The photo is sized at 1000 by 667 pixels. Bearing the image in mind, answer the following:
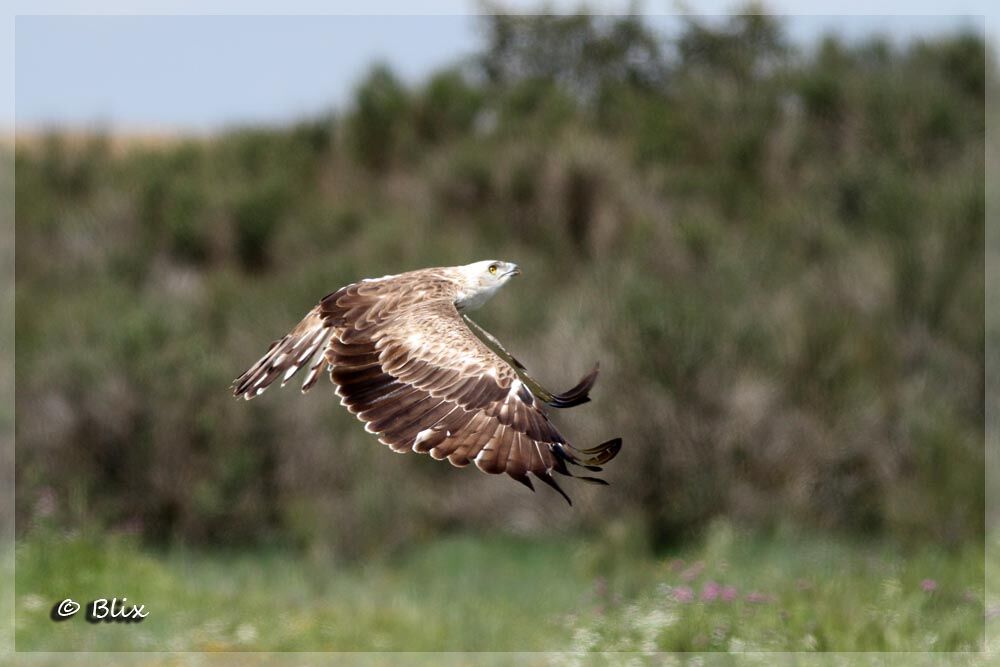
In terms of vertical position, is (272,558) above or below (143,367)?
below

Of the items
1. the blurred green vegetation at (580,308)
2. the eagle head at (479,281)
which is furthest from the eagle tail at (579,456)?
the blurred green vegetation at (580,308)

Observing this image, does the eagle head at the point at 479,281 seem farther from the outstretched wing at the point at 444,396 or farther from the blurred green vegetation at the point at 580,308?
the blurred green vegetation at the point at 580,308

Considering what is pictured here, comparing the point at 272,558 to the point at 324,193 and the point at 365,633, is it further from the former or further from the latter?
the point at 324,193

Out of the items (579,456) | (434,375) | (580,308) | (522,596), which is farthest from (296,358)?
(580,308)

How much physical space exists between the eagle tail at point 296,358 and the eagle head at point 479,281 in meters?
0.58

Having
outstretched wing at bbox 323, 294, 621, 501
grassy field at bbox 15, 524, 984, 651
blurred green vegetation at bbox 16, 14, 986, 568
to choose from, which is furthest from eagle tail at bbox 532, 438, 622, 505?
blurred green vegetation at bbox 16, 14, 986, 568

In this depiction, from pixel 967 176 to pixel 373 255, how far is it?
30.3ft

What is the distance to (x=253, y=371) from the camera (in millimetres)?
6066

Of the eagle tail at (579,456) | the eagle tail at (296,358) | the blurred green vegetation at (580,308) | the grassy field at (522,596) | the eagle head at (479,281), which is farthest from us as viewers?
the blurred green vegetation at (580,308)

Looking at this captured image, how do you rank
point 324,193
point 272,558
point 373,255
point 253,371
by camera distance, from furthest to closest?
point 324,193, point 373,255, point 272,558, point 253,371

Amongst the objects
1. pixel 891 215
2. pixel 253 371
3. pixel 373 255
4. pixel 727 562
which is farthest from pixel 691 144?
pixel 253 371

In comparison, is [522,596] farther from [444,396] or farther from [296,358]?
[444,396]

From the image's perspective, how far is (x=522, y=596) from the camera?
14609mm

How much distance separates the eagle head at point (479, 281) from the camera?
19.6 ft
